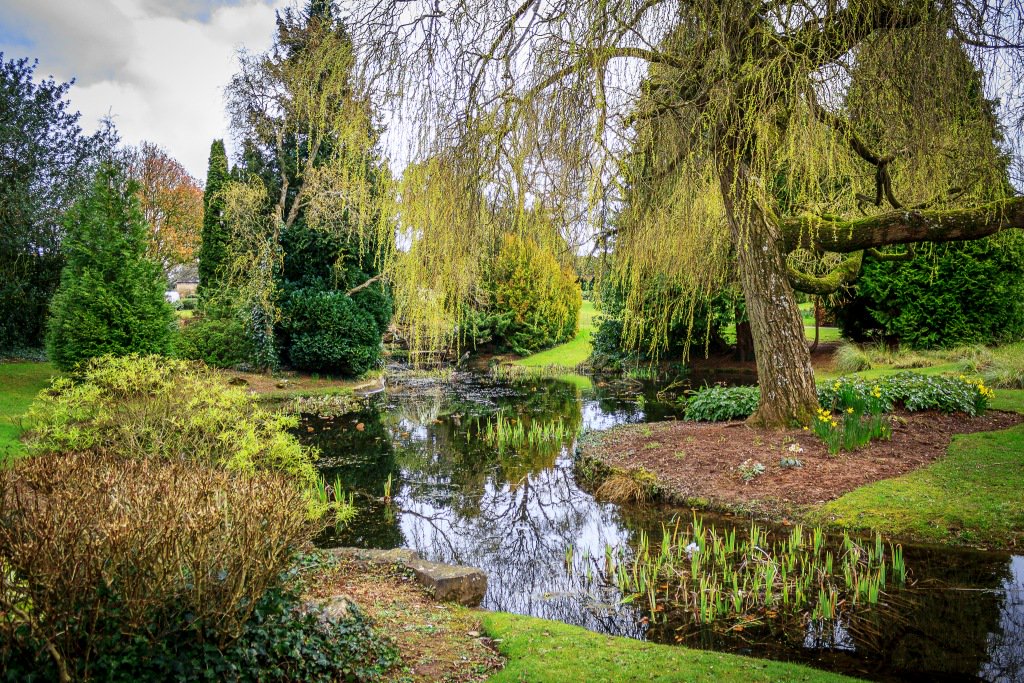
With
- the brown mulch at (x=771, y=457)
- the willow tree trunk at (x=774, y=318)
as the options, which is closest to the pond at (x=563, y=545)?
the brown mulch at (x=771, y=457)

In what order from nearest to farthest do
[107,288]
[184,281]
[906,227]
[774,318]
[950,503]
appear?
[950,503], [906,227], [774,318], [107,288], [184,281]

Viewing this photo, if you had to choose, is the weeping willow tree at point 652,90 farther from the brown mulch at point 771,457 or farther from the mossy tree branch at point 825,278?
the brown mulch at point 771,457

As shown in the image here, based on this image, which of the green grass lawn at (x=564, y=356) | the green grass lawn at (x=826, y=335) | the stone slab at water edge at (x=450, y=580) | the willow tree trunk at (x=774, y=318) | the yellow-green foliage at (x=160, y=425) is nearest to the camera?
the stone slab at water edge at (x=450, y=580)

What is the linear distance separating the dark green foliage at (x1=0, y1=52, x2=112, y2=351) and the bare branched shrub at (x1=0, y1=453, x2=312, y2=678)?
58.0 ft

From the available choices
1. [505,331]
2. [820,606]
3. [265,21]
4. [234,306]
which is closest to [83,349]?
[234,306]

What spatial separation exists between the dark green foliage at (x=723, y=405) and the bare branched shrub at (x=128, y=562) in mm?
8544

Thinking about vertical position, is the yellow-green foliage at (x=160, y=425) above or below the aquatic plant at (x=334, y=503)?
above

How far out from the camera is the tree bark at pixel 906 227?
6.50m

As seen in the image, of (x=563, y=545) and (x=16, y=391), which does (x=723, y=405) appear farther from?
(x=16, y=391)

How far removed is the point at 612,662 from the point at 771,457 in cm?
491

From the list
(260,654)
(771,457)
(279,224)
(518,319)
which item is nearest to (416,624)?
(260,654)

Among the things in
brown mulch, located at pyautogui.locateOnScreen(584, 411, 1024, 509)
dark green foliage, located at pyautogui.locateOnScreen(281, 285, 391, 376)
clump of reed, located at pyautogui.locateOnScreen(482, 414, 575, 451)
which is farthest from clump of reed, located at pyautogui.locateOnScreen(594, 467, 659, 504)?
dark green foliage, located at pyautogui.locateOnScreen(281, 285, 391, 376)

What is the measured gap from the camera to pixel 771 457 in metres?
7.84

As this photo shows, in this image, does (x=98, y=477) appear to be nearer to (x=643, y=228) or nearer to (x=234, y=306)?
(x=643, y=228)
